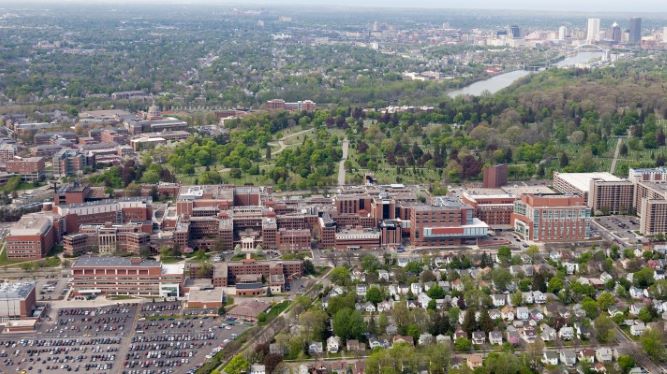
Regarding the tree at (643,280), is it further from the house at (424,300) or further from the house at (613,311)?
the house at (424,300)

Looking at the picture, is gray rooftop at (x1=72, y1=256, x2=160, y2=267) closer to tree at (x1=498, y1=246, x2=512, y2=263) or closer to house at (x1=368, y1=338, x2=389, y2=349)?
house at (x1=368, y1=338, x2=389, y2=349)

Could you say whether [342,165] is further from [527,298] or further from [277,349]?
[277,349]

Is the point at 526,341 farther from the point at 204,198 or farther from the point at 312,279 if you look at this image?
the point at 204,198

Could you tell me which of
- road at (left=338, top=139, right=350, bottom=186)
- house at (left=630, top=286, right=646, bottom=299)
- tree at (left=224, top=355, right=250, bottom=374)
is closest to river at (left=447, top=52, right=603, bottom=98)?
road at (left=338, top=139, right=350, bottom=186)

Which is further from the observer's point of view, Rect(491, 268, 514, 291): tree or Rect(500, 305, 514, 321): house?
Rect(491, 268, 514, 291): tree

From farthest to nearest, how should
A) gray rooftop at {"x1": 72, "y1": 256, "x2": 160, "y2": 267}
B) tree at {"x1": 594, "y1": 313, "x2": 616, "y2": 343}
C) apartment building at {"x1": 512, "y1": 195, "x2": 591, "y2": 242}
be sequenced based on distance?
apartment building at {"x1": 512, "y1": 195, "x2": 591, "y2": 242} → gray rooftop at {"x1": 72, "y1": 256, "x2": 160, "y2": 267} → tree at {"x1": 594, "y1": 313, "x2": 616, "y2": 343}

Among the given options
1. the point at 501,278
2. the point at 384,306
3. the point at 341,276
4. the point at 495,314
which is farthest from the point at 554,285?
the point at 341,276

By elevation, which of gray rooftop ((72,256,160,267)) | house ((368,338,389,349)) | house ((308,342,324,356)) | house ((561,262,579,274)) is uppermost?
gray rooftop ((72,256,160,267))
